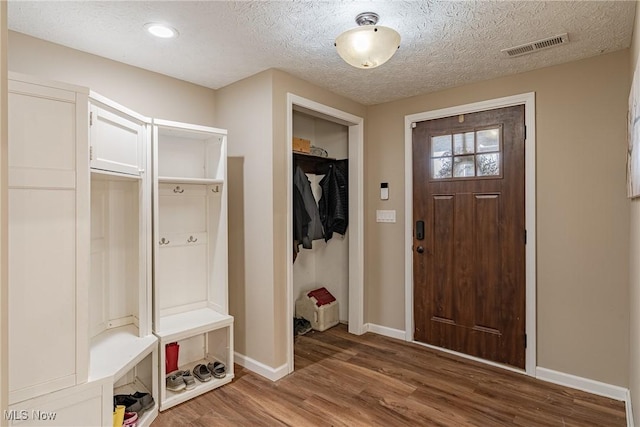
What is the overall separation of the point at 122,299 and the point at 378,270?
2.32 meters

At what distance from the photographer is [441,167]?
10.3ft

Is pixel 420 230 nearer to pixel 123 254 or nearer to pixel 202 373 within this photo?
pixel 202 373

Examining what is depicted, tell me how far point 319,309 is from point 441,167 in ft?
6.21

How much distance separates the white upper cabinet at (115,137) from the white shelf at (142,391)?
57.9 inches

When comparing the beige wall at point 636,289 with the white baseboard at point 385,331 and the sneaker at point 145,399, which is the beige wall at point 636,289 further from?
the sneaker at point 145,399

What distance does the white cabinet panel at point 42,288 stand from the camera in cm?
150

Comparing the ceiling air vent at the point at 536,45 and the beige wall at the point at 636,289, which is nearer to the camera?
the beige wall at the point at 636,289

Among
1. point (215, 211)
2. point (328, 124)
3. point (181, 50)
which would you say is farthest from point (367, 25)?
point (328, 124)

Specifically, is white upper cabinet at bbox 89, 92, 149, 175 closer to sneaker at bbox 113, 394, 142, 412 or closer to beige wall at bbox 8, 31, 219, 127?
beige wall at bbox 8, 31, 219, 127

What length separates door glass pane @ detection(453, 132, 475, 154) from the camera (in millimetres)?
2986

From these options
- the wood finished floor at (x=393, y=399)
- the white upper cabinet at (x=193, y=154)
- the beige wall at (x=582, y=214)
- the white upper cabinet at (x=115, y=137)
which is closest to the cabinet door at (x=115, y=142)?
the white upper cabinet at (x=115, y=137)

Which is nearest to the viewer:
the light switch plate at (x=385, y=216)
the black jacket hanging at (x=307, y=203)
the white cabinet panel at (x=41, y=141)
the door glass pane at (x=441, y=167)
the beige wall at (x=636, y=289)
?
the white cabinet panel at (x=41, y=141)

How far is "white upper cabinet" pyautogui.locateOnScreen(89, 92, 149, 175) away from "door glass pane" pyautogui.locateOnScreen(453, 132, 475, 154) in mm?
2461

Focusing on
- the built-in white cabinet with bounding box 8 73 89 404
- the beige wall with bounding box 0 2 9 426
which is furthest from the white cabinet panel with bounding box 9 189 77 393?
the beige wall with bounding box 0 2 9 426
